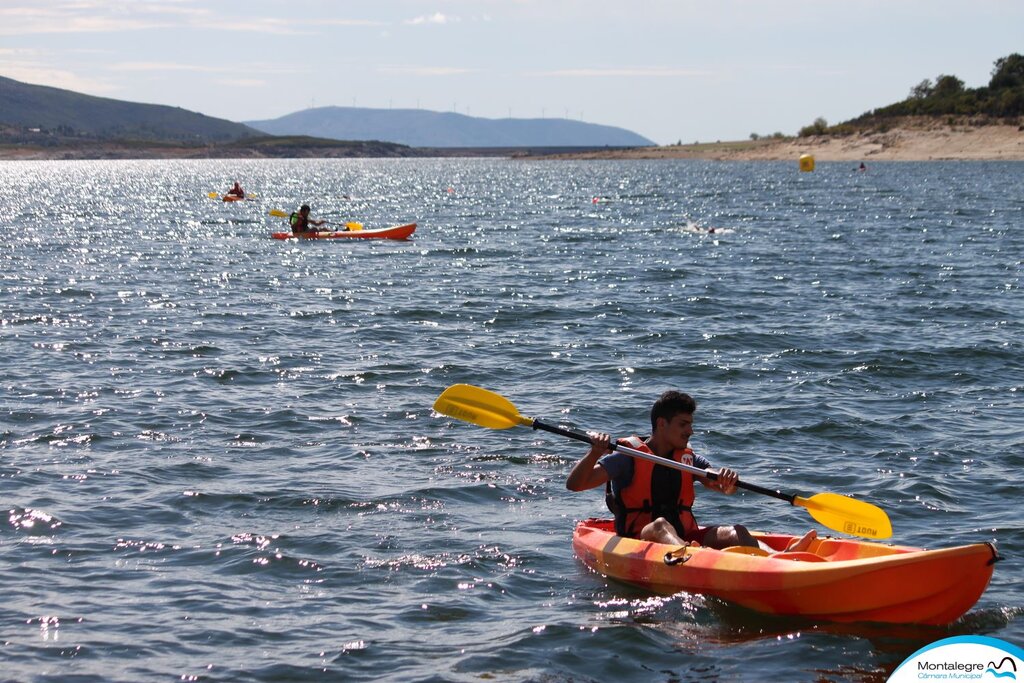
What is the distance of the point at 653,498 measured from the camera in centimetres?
902

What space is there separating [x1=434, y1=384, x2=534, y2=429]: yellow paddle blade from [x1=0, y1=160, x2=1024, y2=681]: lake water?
0.77 meters

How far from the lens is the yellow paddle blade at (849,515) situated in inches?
344

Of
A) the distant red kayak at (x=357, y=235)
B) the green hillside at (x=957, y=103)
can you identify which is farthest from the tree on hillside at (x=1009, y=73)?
the distant red kayak at (x=357, y=235)

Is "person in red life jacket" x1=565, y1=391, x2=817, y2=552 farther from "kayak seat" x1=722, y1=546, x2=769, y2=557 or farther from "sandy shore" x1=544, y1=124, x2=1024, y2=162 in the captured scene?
"sandy shore" x1=544, y1=124, x2=1024, y2=162

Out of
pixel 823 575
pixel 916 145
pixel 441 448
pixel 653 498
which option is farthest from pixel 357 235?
pixel 916 145

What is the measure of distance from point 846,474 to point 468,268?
18411 millimetres

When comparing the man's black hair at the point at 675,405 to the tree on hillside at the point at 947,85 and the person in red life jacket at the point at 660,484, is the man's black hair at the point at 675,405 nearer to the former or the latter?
the person in red life jacket at the point at 660,484

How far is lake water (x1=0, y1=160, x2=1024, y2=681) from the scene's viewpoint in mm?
7762

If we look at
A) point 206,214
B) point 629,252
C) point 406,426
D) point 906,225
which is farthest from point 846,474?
point 206,214

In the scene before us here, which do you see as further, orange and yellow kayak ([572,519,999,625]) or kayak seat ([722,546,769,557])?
kayak seat ([722,546,769,557])

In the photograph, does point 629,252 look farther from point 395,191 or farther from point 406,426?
point 395,191

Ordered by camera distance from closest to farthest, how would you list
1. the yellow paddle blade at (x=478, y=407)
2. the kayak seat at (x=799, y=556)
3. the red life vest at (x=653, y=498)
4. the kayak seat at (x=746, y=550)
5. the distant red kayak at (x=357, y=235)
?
the kayak seat at (x=799, y=556) → the kayak seat at (x=746, y=550) → the red life vest at (x=653, y=498) → the yellow paddle blade at (x=478, y=407) → the distant red kayak at (x=357, y=235)

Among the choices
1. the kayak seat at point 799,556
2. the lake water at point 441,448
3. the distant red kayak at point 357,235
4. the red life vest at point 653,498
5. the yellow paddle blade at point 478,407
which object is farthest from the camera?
the distant red kayak at point 357,235

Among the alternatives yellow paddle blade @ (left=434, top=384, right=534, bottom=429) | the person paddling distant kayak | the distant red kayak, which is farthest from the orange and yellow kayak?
the distant red kayak
